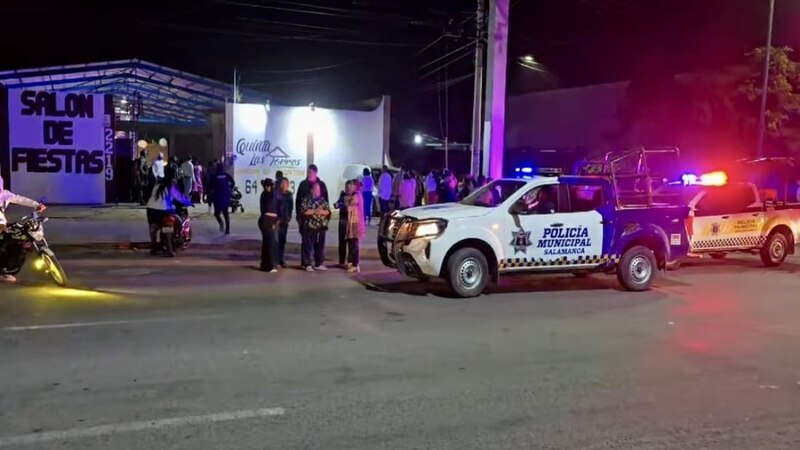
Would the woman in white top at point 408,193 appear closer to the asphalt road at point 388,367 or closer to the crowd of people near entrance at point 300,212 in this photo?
the crowd of people near entrance at point 300,212

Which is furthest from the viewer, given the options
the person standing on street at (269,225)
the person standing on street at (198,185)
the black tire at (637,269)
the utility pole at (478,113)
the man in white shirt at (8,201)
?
the person standing on street at (198,185)

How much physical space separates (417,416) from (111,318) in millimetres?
4967

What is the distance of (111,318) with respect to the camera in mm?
9188

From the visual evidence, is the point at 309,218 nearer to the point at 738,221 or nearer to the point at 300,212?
the point at 300,212

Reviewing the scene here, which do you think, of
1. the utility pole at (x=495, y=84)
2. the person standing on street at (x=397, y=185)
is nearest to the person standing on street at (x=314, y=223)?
the utility pole at (x=495, y=84)

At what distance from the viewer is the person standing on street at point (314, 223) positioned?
13680 mm

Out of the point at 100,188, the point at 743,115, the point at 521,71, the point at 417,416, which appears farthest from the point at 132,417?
the point at 521,71

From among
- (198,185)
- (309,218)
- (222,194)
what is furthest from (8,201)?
(198,185)

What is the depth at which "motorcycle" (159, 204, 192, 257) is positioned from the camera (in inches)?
601

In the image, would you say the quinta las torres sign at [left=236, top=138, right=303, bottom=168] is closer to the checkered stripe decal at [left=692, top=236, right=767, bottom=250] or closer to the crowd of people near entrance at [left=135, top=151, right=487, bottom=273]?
the crowd of people near entrance at [left=135, top=151, right=487, bottom=273]

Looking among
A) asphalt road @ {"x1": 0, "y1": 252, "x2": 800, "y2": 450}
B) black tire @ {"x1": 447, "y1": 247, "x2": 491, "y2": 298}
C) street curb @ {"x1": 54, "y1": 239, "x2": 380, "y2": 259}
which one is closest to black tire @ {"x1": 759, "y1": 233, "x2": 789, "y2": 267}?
asphalt road @ {"x1": 0, "y1": 252, "x2": 800, "y2": 450}

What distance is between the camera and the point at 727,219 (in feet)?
51.0

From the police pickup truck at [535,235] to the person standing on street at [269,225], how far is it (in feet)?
7.51

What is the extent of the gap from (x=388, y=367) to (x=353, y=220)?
672cm
